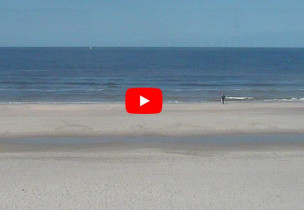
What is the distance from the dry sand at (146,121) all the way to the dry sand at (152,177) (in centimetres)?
295

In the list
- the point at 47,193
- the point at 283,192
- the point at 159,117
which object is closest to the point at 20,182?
the point at 47,193

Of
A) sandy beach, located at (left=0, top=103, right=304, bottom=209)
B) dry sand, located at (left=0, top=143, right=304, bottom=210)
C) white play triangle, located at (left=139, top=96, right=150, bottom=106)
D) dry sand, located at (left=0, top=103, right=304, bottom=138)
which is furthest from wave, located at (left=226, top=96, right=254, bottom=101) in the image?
dry sand, located at (left=0, top=143, right=304, bottom=210)

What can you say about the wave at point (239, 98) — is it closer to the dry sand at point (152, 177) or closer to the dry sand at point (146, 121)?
the dry sand at point (146, 121)

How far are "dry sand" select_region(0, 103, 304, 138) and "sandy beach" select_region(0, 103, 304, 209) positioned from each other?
0.14ft

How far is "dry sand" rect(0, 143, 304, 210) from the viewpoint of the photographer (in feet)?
34.3

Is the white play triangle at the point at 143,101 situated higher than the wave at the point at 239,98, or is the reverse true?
the wave at the point at 239,98

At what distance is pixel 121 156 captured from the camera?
14859 mm

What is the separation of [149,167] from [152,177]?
3.52 feet

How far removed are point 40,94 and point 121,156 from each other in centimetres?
2343

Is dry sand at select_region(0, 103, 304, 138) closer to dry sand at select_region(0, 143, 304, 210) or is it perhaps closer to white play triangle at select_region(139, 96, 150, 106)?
white play triangle at select_region(139, 96, 150, 106)

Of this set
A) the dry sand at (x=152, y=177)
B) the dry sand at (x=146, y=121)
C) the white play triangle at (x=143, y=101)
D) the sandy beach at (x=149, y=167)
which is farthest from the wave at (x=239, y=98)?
the dry sand at (x=152, y=177)

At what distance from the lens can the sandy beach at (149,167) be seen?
10.6 m

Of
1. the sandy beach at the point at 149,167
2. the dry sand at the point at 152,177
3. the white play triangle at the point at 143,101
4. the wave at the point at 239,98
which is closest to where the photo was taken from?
the dry sand at the point at 152,177

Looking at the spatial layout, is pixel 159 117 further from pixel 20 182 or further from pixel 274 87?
pixel 274 87
